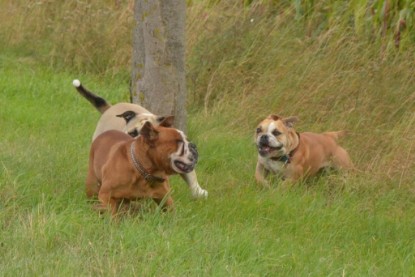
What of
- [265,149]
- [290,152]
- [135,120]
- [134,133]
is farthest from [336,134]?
[134,133]

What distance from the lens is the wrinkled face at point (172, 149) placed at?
23.9 feet

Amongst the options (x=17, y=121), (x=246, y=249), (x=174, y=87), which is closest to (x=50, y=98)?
(x=17, y=121)

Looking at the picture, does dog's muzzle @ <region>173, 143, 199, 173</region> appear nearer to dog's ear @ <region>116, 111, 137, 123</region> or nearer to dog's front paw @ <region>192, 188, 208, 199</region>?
dog's front paw @ <region>192, 188, 208, 199</region>

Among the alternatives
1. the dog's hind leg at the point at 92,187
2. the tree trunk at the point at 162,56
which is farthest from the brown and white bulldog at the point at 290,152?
the dog's hind leg at the point at 92,187

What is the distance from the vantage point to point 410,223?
7.97 metres

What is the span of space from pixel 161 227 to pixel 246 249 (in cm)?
64

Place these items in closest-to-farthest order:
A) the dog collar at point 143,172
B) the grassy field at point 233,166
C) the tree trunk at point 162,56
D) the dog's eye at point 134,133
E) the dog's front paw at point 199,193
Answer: the grassy field at point 233,166
the dog collar at point 143,172
the dog's front paw at point 199,193
the dog's eye at point 134,133
the tree trunk at point 162,56

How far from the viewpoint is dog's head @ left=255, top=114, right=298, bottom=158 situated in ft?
31.1

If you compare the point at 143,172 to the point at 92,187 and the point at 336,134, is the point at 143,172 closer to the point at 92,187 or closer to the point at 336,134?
the point at 92,187

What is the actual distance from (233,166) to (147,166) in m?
2.52

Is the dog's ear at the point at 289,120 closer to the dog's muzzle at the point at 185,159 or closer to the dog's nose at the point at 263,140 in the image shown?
the dog's nose at the point at 263,140

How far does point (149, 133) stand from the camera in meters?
7.35

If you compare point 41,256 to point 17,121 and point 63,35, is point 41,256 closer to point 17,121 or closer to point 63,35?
point 17,121

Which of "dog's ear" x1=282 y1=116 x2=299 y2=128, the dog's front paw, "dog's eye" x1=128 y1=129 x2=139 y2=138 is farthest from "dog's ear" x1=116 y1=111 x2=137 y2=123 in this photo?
"dog's ear" x1=282 y1=116 x2=299 y2=128
